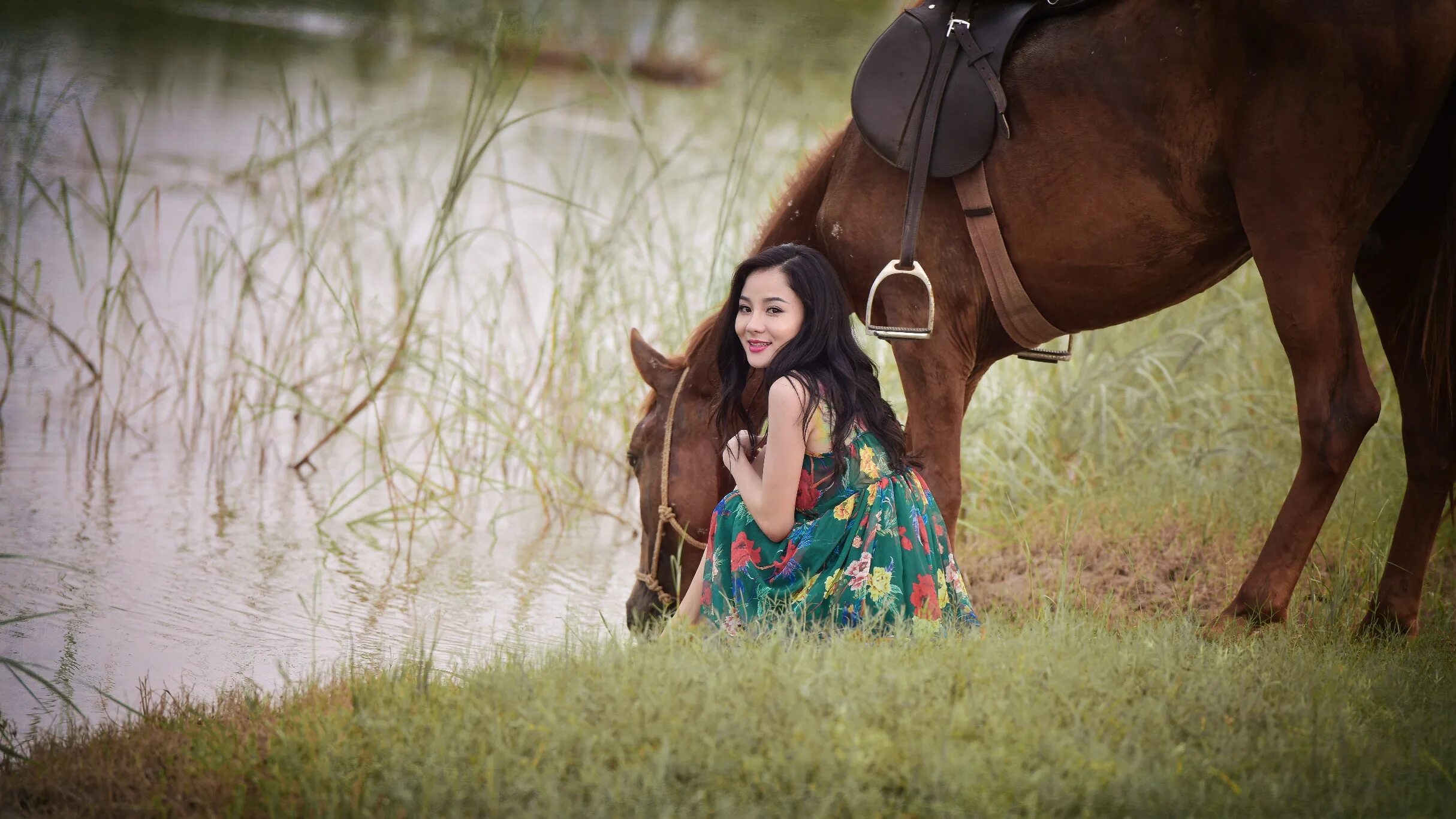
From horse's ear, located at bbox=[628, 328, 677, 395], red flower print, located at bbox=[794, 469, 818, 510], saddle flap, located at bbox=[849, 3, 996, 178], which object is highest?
saddle flap, located at bbox=[849, 3, 996, 178]

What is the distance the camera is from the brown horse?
9.02 feet

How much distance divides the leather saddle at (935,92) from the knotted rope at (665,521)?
0.70 m

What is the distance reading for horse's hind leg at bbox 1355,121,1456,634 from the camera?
10.1 feet

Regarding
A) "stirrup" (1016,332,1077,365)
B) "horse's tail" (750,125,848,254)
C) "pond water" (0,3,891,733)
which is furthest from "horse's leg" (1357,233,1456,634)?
"pond water" (0,3,891,733)

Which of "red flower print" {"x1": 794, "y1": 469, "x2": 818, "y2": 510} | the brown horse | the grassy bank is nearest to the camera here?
the grassy bank

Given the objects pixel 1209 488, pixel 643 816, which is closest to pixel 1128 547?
pixel 1209 488

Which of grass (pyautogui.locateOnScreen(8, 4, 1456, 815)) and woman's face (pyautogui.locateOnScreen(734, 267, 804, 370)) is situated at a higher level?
woman's face (pyautogui.locateOnScreen(734, 267, 804, 370))

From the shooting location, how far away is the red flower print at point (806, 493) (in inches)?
121

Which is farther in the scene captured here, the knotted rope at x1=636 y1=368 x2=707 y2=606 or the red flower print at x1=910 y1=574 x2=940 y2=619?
the knotted rope at x1=636 y1=368 x2=707 y2=606

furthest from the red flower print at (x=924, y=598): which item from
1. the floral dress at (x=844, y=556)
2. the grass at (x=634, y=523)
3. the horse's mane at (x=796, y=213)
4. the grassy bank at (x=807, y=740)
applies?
the horse's mane at (x=796, y=213)

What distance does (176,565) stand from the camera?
4211 millimetres

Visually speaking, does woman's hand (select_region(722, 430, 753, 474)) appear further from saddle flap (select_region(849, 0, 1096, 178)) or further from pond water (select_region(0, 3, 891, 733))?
saddle flap (select_region(849, 0, 1096, 178))

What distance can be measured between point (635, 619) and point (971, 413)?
222 cm

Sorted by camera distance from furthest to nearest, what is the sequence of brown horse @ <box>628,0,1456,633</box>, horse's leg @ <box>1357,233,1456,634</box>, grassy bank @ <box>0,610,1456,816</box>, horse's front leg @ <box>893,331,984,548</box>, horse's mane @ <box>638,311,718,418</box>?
1. horse's mane @ <box>638,311,718,418</box>
2. horse's front leg @ <box>893,331,984,548</box>
3. horse's leg @ <box>1357,233,1456,634</box>
4. brown horse @ <box>628,0,1456,633</box>
5. grassy bank @ <box>0,610,1456,816</box>
